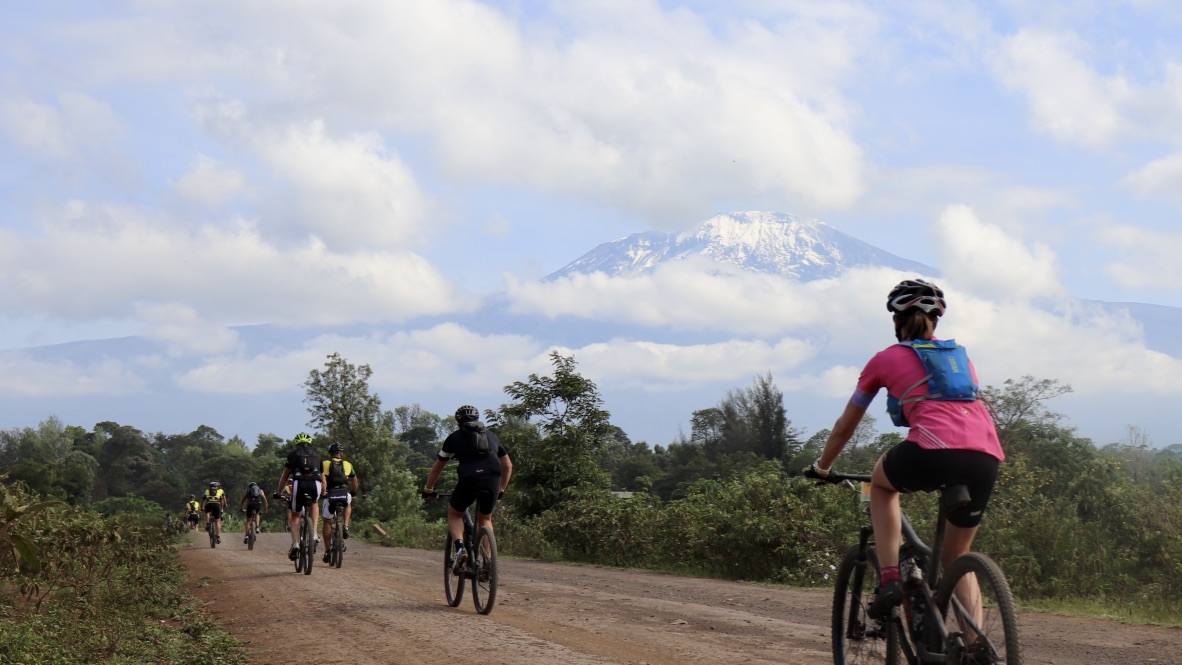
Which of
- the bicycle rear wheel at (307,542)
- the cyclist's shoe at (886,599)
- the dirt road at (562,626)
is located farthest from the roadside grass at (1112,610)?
the bicycle rear wheel at (307,542)

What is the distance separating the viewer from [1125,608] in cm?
1245

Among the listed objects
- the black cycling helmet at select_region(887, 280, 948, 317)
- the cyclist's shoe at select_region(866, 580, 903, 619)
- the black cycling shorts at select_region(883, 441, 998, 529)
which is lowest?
the cyclist's shoe at select_region(866, 580, 903, 619)

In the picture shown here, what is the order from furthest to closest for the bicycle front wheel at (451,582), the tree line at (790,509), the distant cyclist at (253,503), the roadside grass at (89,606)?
1. the distant cyclist at (253,503)
2. the tree line at (790,509)
3. the bicycle front wheel at (451,582)
4. the roadside grass at (89,606)

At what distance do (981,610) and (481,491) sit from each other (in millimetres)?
6995

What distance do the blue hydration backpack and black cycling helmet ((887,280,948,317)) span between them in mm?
164

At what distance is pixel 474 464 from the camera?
1117cm

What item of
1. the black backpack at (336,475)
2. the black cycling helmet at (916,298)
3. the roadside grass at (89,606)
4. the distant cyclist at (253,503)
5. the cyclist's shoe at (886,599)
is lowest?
the roadside grass at (89,606)

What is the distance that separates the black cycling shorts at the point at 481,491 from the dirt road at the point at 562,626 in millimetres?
1076

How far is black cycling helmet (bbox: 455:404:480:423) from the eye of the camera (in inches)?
447

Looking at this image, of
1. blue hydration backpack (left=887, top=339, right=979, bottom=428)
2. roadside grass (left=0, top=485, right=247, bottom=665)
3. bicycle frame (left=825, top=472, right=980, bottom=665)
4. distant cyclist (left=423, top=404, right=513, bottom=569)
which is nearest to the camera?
bicycle frame (left=825, top=472, right=980, bottom=665)

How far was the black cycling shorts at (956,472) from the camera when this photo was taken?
16.0 ft

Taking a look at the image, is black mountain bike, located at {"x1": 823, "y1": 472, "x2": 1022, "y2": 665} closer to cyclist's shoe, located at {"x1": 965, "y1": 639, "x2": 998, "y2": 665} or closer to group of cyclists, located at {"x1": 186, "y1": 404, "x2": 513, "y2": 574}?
cyclist's shoe, located at {"x1": 965, "y1": 639, "x2": 998, "y2": 665}

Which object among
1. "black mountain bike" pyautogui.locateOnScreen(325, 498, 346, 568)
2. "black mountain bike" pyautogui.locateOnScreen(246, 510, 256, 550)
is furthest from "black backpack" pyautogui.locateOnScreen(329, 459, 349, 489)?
"black mountain bike" pyautogui.locateOnScreen(246, 510, 256, 550)

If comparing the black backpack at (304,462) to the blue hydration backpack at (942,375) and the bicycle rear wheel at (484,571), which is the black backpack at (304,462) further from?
the blue hydration backpack at (942,375)
